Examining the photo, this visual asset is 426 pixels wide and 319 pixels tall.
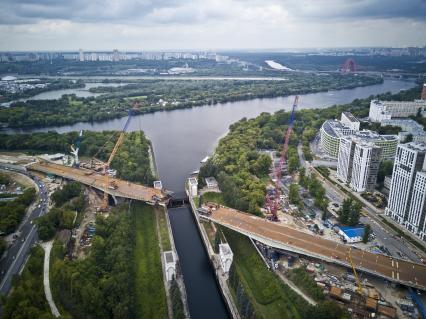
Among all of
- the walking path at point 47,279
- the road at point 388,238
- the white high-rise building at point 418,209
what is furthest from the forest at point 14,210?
the white high-rise building at point 418,209

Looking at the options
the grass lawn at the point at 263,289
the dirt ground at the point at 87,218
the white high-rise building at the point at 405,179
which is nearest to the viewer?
the grass lawn at the point at 263,289

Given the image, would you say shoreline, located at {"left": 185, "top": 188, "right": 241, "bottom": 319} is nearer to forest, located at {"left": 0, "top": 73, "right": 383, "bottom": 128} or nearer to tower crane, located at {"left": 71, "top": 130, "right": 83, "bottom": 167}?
tower crane, located at {"left": 71, "top": 130, "right": 83, "bottom": 167}

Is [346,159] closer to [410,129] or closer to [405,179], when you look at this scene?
[405,179]

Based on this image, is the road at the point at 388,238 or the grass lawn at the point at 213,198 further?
the grass lawn at the point at 213,198

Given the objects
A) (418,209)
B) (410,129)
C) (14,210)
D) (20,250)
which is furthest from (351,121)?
(20,250)

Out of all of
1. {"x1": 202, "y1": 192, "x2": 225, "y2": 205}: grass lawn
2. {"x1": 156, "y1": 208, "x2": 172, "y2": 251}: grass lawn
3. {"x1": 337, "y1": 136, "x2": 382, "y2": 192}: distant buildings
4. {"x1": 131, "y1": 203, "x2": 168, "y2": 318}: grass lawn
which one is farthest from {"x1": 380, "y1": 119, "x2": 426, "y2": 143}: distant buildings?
{"x1": 131, "y1": 203, "x2": 168, "y2": 318}: grass lawn

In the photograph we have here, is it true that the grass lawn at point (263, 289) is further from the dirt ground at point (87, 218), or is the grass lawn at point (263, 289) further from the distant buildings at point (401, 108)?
the distant buildings at point (401, 108)

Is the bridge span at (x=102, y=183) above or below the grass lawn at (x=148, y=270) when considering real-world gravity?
above

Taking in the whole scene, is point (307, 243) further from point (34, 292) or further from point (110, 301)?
point (34, 292)
